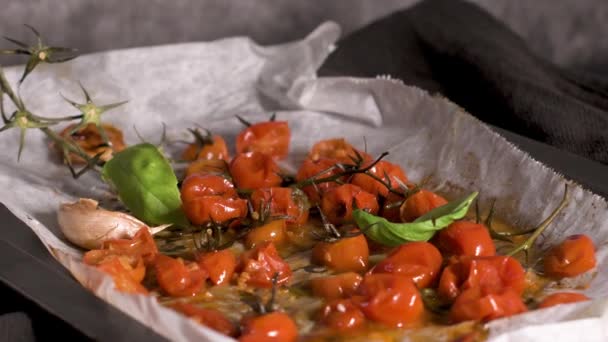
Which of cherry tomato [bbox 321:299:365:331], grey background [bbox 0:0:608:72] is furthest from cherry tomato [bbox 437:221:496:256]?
grey background [bbox 0:0:608:72]

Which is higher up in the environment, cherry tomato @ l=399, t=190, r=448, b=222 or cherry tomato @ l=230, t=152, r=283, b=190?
cherry tomato @ l=399, t=190, r=448, b=222

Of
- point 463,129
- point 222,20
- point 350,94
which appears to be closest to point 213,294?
point 463,129

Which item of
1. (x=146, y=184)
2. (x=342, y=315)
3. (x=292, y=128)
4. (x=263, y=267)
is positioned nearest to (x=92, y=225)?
(x=146, y=184)

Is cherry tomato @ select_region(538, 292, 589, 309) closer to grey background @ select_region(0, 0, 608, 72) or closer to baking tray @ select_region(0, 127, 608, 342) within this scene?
baking tray @ select_region(0, 127, 608, 342)

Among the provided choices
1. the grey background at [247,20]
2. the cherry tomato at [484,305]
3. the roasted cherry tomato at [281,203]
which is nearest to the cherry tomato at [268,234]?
the roasted cherry tomato at [281,203]

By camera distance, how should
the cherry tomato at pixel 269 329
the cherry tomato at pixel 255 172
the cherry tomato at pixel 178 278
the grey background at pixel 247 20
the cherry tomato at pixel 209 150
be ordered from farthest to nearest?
the grey background at pixel 247 20
the cherry tomato at pixel 209 150
the cherry tomato at pixel 255 172
the cherry tomato at pixel 178 278
the cherry tomato at pixel 269 329

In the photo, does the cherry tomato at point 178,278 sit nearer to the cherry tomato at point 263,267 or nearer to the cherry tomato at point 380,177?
the cherry tomato at point 263,267
